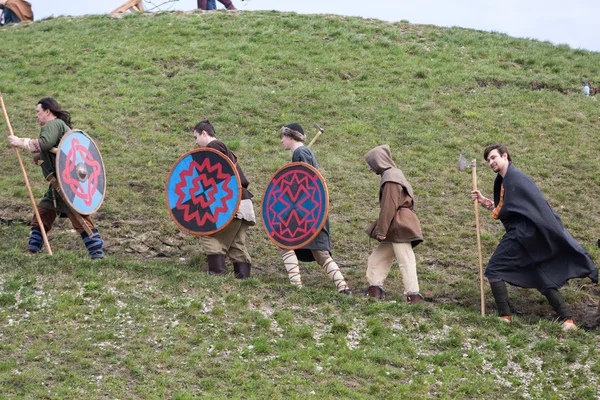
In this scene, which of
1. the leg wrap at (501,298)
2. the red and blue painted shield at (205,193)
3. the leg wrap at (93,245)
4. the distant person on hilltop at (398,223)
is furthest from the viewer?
the leg wrap at (93,245)

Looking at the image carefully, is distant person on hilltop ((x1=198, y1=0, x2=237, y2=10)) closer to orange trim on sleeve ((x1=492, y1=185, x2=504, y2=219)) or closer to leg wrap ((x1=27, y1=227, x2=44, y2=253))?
leg wrap ((x1=27, y1=227, x2=44, y2=253))

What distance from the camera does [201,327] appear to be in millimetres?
9078

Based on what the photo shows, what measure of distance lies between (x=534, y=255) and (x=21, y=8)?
1847 cm

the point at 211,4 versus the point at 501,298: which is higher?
the point at 211,4

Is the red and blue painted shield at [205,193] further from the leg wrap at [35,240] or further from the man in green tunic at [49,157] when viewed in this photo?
the leg wrap at [35,240]

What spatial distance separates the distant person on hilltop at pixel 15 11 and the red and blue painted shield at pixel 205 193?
1552 centimetres

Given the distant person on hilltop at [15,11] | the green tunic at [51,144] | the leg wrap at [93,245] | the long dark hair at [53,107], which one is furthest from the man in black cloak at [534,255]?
the distant person on hilltop at [15,11]

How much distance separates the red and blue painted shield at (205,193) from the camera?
10.1m

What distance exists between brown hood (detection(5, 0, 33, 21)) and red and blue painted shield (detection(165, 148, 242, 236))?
15.6 metres

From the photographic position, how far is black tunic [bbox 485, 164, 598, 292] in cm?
957

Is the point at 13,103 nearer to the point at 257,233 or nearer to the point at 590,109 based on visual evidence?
the point at 257,233

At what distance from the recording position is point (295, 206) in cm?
995

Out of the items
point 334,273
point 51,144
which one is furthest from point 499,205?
point 51,144

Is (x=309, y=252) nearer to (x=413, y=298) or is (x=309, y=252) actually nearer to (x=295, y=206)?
(x=295, y=206)
